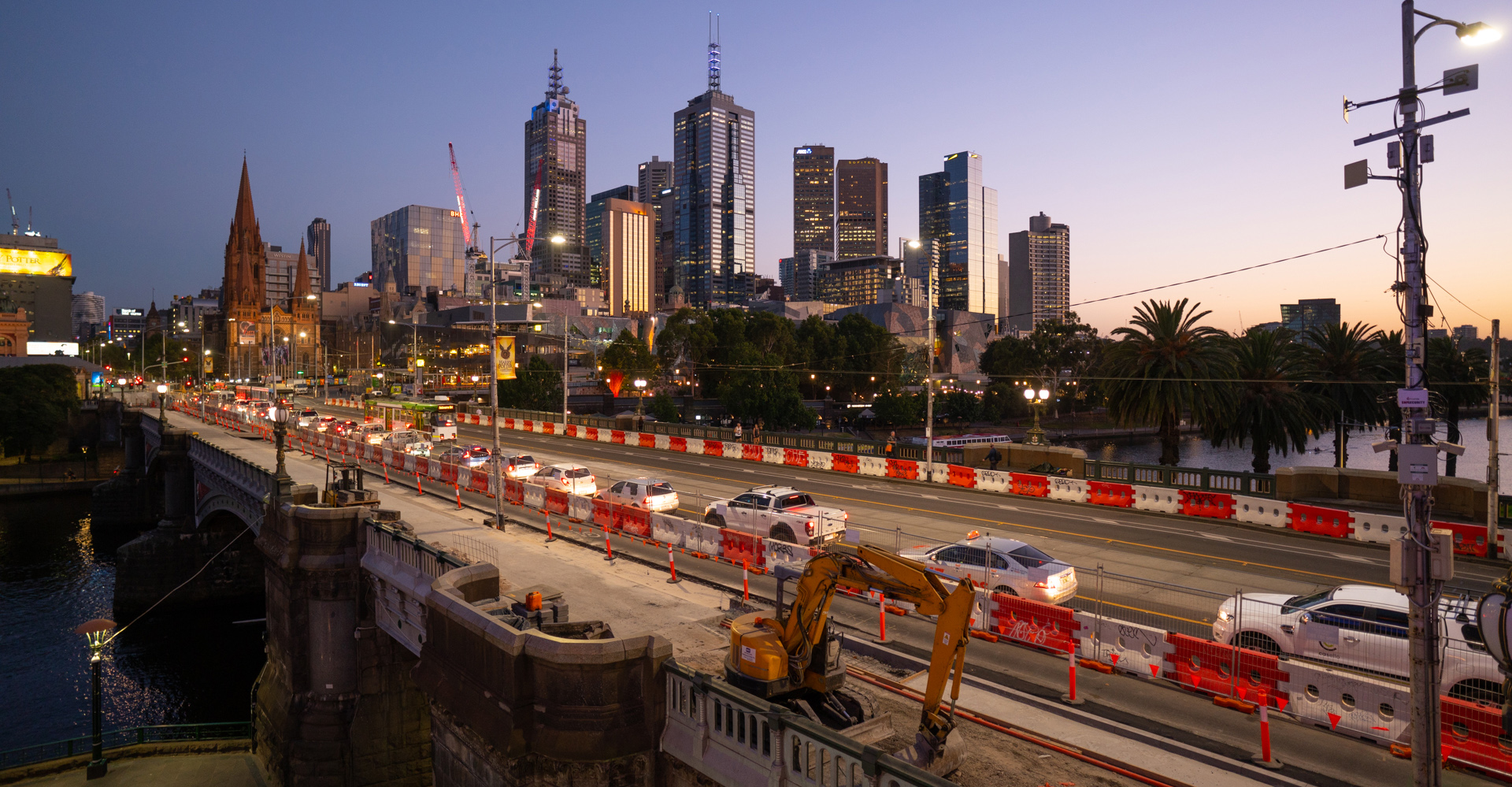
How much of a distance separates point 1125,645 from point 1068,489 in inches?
770

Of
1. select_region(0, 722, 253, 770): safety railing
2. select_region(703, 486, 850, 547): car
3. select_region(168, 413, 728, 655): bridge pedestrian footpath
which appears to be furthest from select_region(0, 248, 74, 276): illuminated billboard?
select_region(703, 486, 850, 547): car

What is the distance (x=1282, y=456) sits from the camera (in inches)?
3081

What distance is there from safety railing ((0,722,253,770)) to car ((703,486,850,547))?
17185 mm

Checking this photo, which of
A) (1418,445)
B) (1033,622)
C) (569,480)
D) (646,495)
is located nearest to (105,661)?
(569,480)

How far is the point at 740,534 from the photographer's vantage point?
21531mm

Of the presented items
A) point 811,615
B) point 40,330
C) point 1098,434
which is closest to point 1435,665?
point 811,615

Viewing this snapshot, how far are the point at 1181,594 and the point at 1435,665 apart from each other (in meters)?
10.0

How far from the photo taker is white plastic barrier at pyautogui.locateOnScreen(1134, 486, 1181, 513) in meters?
29.7

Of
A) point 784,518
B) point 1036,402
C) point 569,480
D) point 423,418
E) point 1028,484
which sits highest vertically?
point 1036,402

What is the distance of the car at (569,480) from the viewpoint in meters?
31.3

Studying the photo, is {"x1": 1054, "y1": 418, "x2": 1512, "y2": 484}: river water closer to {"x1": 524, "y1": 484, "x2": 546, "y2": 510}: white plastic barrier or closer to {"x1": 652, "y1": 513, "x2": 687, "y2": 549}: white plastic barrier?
{"x1": 524, "y1": 484, "x2": 546, "y2": 510}: white plastic barrier

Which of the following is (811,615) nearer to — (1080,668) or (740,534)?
(1080,668)

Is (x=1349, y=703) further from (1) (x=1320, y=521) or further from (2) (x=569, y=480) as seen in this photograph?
(2) (x=569, y=480)

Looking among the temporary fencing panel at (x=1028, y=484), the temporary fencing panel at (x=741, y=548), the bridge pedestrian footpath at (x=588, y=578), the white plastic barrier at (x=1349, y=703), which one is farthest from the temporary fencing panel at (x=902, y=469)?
the white plastic barrier at (x=1349, y=703)
